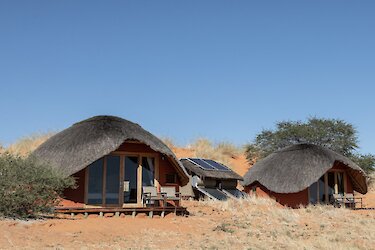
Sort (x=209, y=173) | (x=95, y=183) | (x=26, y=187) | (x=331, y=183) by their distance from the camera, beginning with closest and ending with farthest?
(x=26, y=187)
(x=95, y=183)
(x=209, y=173)
(x=331, y=183)

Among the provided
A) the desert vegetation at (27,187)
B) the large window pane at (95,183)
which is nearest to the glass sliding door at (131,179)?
the large window pane at (95,183)

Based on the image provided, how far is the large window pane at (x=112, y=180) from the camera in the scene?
692 inches

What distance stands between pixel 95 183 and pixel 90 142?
1475mm

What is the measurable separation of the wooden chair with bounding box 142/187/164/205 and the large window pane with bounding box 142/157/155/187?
1.03ft

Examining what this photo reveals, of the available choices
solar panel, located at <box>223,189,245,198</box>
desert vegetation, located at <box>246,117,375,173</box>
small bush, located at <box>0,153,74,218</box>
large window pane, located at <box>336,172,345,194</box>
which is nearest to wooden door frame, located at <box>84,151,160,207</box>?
small bush, located at <box>0,153,74,218</box>

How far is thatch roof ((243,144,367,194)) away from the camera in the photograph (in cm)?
2348

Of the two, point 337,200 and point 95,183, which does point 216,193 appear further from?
point 95,183

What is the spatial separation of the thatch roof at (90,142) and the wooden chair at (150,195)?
141 cm

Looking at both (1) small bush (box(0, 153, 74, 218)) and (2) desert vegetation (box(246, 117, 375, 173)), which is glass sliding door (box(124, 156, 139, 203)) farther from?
(2) desert vegetation (box(246, 117, 375, 173))

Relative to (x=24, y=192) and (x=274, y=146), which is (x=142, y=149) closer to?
(x=24, y=192)

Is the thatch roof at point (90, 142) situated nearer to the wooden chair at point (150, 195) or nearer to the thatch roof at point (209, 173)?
the wooden chair at point (150, 195)

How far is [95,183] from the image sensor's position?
17344 mm

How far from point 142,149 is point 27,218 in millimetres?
5700

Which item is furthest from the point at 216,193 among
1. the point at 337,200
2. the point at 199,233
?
the point at 199,233
